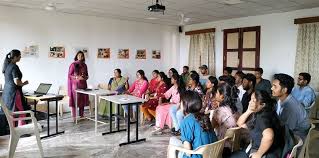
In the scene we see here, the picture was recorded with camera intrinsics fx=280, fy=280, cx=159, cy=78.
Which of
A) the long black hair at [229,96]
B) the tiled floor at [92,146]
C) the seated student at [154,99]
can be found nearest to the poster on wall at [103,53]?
the seated student at [154,99]

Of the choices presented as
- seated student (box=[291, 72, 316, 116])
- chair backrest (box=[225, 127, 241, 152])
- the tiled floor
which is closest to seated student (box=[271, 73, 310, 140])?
chair backrest (box=[225, 127, 241, 152])

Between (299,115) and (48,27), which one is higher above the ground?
(48,27)

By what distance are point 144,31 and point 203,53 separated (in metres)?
1.80

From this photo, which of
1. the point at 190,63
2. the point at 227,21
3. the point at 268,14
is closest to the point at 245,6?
the point at 268,14

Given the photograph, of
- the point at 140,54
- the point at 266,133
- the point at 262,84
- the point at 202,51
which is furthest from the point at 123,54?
the point at 266,133

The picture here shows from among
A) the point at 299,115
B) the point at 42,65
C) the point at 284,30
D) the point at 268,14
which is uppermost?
the point at 268,14

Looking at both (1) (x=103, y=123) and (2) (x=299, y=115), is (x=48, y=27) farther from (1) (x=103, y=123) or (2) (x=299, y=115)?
(2) (x=299, y=115)

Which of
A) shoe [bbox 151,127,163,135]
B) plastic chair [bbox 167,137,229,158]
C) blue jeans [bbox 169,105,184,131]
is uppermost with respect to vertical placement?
plastic chair [bbox 167,137,229,158]

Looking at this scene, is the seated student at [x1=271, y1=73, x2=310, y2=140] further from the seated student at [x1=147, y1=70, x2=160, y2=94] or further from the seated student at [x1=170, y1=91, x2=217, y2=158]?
the seated student at [x1=147, y1=70, x2=160, y2=94]

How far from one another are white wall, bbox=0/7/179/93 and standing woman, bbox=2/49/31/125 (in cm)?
178

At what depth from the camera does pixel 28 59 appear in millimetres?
6125

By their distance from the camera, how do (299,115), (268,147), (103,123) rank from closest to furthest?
1. (268,147)
2. (299,115)
3. (103,123)

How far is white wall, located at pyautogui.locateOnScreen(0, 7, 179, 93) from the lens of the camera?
19.5ft

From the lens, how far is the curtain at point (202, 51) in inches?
303
